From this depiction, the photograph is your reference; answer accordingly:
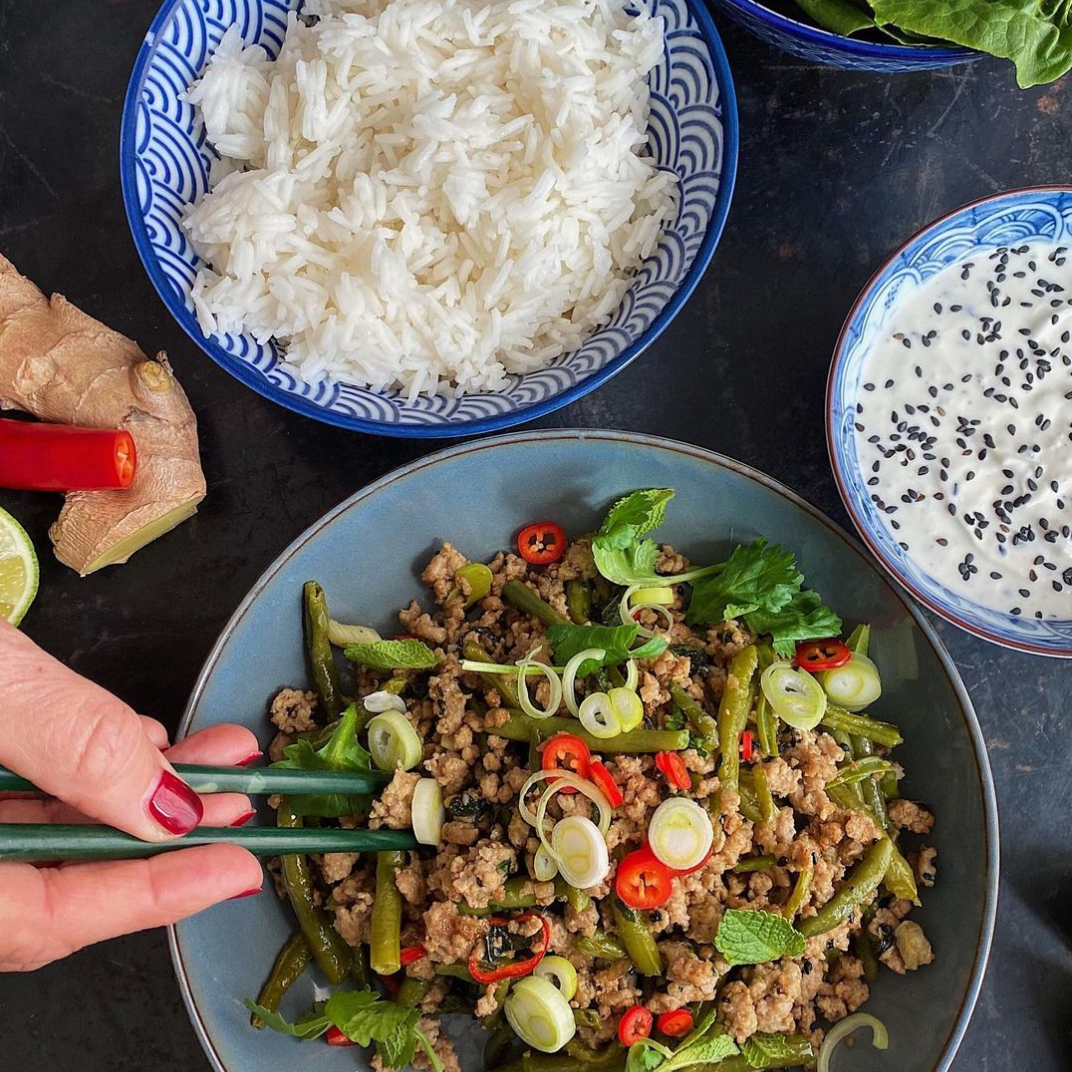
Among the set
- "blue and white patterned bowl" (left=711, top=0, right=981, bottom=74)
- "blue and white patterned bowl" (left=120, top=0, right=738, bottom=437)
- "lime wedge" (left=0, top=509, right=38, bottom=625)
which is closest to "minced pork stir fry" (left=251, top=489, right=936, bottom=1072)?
"blue and white patterned bowl" (left=120, top=0, right=738, bottom=437)

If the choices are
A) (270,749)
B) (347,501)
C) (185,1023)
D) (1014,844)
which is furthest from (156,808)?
(1014,844)

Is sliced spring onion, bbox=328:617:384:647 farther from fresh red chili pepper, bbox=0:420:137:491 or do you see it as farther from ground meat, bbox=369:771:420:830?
fresh red chili pepper, bbox=0:420:137:491

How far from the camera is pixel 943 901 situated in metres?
2.33

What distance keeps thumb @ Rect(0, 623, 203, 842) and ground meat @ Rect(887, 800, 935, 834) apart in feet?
5.08

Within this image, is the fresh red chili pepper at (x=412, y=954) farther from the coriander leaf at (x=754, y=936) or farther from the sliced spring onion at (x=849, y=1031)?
the sliced spring onion at (x=849, y=1031)

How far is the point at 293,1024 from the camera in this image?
2.30 meters

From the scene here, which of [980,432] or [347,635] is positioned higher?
[980,432]

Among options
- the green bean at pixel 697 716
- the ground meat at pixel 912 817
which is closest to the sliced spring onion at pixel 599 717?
the green bean at pixel 697 716

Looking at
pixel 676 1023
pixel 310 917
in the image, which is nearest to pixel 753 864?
pixel 676 1023

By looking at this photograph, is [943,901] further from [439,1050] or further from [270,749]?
[270,749]

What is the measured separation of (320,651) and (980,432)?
5.44ft

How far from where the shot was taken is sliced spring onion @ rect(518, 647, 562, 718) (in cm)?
224

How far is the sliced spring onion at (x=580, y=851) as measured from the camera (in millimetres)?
2055

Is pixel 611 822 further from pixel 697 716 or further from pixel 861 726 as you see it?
pixel 861 726
